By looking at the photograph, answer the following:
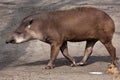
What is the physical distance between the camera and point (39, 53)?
38.1ft

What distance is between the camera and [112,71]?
415 cm

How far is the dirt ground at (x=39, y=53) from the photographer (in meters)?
8.25

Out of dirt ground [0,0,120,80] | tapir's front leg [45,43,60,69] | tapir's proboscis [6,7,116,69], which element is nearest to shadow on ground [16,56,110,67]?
dirt ground [0,0,120,80]

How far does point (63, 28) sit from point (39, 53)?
2.57 m

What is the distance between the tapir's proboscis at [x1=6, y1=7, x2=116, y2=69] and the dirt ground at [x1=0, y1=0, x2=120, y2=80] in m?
0.65

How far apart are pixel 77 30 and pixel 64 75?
4.75ft

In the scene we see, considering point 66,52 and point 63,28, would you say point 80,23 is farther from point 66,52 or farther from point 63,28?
point 66,52

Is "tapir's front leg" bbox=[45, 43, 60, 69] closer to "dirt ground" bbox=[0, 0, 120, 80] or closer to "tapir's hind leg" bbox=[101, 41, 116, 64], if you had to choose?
"dirt ground" bbox=[0, 0, 120, 80]

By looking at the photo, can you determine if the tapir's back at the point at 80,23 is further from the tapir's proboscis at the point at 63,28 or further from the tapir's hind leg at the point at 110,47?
the tapir's hind leg at the point at 110,47

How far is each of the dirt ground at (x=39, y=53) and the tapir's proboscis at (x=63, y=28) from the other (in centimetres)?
65

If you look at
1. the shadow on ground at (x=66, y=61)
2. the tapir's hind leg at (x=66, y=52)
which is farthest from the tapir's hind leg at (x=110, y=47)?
the tapir's hind leg at (x=66, y=52)

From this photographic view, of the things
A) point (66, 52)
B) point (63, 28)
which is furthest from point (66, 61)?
point (63, 28)

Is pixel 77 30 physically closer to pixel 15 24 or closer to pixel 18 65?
pixel 18 65

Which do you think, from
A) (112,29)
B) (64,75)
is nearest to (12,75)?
(64,75)
